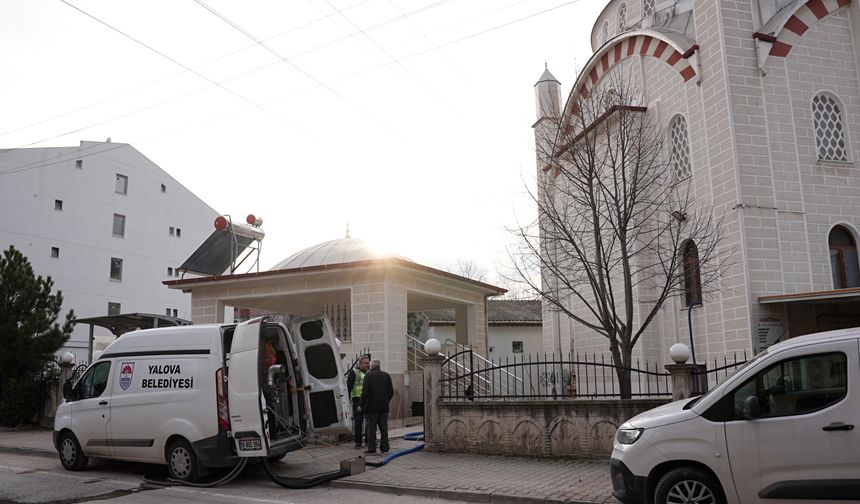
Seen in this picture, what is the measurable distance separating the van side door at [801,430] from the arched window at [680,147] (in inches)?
416

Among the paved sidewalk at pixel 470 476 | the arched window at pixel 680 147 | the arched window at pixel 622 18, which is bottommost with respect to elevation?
the paved sidewalk at pixel 470 476

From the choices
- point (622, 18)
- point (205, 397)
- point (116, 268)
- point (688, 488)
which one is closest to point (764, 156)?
point (622, 18)

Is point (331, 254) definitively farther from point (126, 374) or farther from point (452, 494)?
point (452, 494)

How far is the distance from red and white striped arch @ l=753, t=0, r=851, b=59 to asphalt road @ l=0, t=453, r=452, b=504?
1313 cm

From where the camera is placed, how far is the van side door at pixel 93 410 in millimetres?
10562

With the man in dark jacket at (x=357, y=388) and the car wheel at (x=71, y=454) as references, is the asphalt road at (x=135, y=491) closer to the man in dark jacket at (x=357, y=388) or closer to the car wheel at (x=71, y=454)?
the car wheel at (x=71, y=454)

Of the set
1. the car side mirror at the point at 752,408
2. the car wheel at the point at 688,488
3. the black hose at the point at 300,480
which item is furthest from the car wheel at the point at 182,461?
the car side mirror at the point at 752,408

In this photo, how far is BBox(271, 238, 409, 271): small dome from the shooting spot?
2045 centimetres

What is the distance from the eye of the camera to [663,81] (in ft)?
55.4

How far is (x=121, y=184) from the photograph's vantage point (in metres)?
38.5

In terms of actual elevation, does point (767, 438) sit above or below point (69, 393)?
below

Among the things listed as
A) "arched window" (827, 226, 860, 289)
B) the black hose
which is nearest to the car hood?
the black hose

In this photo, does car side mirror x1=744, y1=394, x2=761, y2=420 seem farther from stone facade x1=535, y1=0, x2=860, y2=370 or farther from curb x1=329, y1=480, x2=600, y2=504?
stone facade x1=535, y1=0, x2=860, y2=370

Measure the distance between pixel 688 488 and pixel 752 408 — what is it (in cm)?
102
